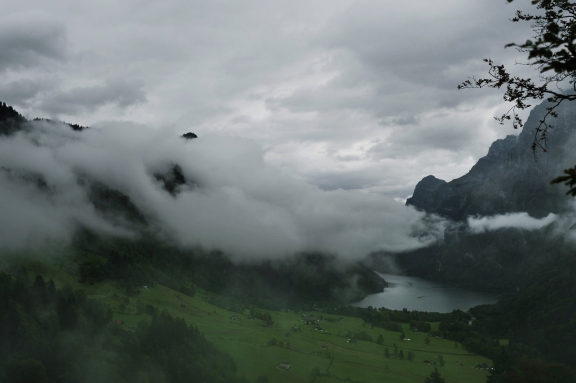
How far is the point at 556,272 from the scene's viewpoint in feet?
497

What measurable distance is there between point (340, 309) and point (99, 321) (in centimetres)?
11332

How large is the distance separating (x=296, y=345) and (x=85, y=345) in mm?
51637

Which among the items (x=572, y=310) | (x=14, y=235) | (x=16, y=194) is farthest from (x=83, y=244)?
(x=572, y=310)

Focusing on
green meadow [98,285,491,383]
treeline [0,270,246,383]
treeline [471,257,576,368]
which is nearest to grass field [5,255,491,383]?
green meadow [98,285,491,383]

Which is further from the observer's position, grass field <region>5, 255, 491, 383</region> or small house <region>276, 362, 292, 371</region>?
grass field <region>5, 255, 491, 383</region>

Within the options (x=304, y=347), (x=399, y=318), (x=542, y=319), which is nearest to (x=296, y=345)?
(x=304, y=347)

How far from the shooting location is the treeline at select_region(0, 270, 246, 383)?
64.1 m

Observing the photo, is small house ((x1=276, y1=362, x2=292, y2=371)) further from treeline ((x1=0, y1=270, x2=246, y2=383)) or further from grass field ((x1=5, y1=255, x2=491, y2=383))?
treeline ((x1=0, y1=270, x2=246, y2=383))

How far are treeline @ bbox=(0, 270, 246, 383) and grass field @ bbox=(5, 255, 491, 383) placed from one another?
340 inches

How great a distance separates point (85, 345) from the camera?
239 feet

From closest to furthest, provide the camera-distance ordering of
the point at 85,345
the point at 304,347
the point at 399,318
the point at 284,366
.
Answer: the point at 85,345, the point at 284,366, the point at 304,347, the point at 399,318

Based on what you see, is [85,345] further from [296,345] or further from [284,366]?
[296,345]

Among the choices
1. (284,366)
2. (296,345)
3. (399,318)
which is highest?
(399,318)

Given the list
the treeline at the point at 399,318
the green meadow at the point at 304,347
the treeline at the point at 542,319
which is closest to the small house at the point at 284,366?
the green meadow at the point at 304,347
